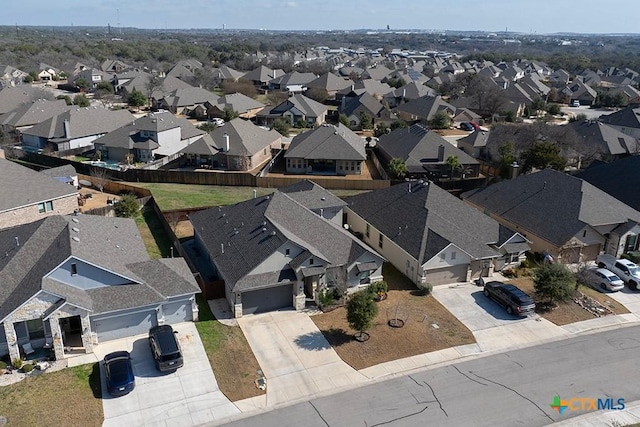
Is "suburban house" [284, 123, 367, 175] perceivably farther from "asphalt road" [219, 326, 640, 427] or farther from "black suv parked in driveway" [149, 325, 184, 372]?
"black suv parked in driveway" [149, 325, 184, 372]

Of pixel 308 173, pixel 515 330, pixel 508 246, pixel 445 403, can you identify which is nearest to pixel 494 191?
pixel 508 246

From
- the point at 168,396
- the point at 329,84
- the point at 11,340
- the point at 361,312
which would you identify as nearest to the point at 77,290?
the point at 11,340

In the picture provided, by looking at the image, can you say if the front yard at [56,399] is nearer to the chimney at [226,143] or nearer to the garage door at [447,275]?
the garage door at [447,275]

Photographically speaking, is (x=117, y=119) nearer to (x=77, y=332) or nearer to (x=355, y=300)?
(x=77, y=332)

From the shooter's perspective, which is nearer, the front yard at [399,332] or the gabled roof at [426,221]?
the front yard at [399,332]

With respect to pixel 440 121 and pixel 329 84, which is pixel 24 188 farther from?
pixel 329 84

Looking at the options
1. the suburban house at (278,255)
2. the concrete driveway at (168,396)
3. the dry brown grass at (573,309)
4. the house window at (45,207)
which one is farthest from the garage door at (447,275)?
the house window at (45,207)

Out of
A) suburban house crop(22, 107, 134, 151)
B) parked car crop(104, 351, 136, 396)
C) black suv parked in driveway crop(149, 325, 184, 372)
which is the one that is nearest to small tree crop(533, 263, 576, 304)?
black suv parked in driveway crop(149, 325, 184, 372)
